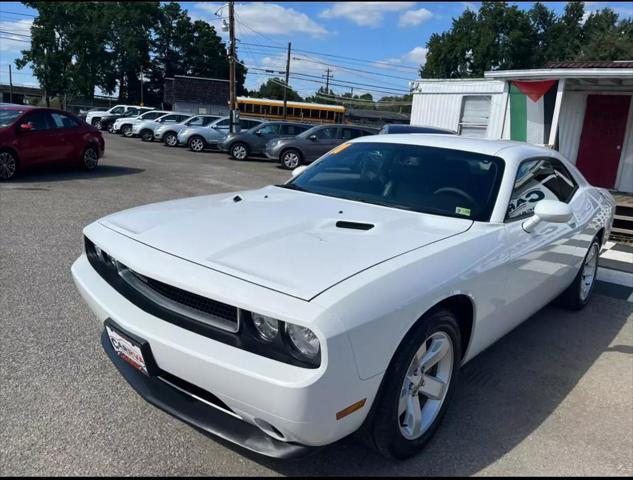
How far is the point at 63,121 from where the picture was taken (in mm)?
11531

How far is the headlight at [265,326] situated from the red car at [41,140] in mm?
10121

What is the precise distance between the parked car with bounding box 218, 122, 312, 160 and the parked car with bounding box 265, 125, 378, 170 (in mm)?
1537

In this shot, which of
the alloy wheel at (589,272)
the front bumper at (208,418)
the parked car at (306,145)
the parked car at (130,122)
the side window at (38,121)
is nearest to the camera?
the front bumper at (208,418)

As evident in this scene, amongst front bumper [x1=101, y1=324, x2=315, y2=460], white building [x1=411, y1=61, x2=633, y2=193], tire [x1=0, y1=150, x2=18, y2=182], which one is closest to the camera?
front bumper [x1=101, y1=324, x2=315, y2=460]

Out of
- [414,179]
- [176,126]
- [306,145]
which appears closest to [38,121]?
[306,145]

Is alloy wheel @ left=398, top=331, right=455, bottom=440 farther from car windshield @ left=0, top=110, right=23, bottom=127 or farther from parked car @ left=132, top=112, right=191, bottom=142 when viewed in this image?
parked car @ left=132, top=112, right=191, bottom=142

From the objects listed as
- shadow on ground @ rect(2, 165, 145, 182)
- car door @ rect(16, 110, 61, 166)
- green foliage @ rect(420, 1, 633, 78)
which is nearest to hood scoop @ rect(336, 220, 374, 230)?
shadow on ground @ rect(2, 165, 145, 182)

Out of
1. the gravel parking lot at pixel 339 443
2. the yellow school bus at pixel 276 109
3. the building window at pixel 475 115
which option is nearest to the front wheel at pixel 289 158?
the building window at pixel 475 115

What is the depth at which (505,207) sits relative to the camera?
10.5 feet

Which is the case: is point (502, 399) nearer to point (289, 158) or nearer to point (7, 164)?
point (7, 164)

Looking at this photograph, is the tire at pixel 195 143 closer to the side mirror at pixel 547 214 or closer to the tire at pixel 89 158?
the tire at pixel 89 158

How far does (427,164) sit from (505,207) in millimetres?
655

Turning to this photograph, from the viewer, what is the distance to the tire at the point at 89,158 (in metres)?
12.3

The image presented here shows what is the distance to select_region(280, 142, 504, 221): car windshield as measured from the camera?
329 cm
